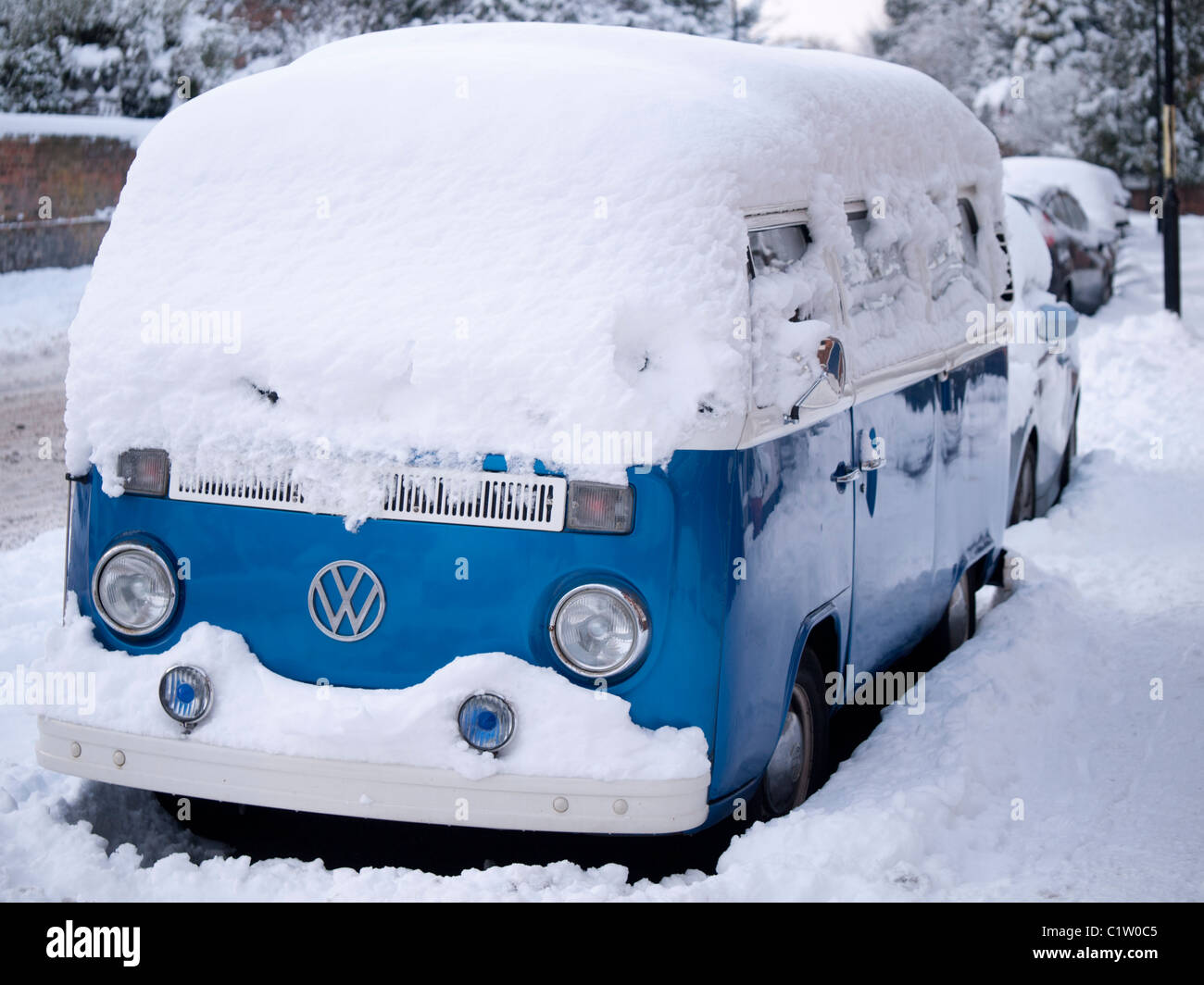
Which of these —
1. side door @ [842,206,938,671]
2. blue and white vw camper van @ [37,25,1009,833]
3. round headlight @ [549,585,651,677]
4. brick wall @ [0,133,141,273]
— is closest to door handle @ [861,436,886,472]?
side door @ [842,206,938,671]

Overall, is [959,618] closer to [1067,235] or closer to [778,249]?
[778,249]

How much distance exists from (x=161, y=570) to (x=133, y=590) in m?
0.12

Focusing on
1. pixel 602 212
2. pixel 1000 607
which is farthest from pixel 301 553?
pixel 1000 607

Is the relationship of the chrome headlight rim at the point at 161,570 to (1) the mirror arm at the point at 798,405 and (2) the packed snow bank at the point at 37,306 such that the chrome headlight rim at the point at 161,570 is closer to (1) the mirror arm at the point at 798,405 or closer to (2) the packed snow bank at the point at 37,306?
(1) the mirror arm at the point at 798,405

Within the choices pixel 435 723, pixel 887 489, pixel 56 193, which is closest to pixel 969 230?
pixel 887 489

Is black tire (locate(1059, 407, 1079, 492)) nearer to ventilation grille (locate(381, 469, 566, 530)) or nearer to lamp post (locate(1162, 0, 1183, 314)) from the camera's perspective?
ventilation grille (locate(381, 469, 566, 530))

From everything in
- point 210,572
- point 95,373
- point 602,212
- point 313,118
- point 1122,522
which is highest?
point 313,118

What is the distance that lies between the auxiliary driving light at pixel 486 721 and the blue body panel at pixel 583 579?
0.46 feet

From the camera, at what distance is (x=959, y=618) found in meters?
6.73

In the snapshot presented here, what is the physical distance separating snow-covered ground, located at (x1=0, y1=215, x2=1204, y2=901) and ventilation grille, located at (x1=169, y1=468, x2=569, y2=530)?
0.85 metres

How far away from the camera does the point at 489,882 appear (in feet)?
12.7
